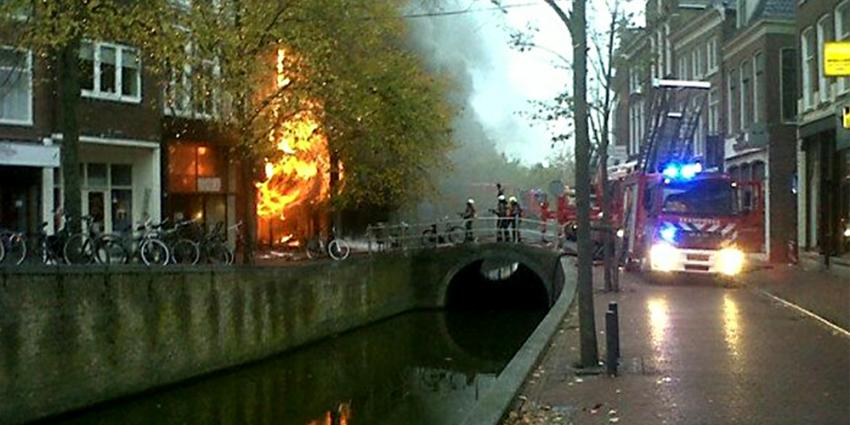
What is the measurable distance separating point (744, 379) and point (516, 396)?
246 centimetres

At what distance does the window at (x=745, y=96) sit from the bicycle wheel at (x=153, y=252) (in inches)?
830

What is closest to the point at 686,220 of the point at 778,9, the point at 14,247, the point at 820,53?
the point at 820,53

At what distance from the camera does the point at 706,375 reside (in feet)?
37.2

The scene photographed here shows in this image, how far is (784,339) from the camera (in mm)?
14281

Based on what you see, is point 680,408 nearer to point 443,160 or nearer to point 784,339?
point 784,339

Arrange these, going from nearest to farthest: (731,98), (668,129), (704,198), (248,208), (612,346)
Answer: (612,346)
(704,198)
(248,208)
(668,129)
(731,98)

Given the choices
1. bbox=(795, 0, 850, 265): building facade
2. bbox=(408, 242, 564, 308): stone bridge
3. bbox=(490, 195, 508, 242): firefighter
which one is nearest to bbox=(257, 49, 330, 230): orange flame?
bbox=(408, 242, 564, 308): stone bridge

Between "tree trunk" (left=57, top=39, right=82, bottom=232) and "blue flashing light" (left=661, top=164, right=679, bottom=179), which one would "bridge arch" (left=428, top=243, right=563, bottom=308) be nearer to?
"blue flashing light" (left=661, top=164, right=679, bottom=179)

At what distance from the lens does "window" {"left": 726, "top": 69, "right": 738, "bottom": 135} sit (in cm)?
3756

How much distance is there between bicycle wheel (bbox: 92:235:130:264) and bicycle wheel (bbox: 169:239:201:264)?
163 cm

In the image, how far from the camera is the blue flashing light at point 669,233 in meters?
25.8

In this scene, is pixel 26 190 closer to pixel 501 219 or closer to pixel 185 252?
pixel 185 252

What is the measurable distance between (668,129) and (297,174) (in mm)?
12746

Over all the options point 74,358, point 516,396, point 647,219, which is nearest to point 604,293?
point 647,219
